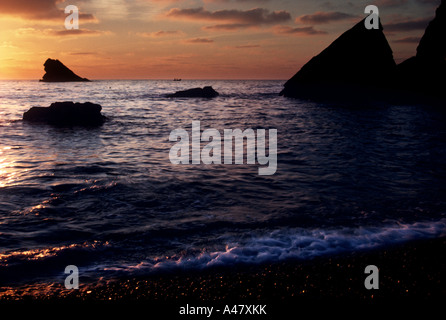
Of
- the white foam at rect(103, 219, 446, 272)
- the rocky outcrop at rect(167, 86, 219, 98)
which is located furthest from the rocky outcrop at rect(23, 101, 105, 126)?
the rocky outcrop at rect(167, 86, 219, 98)

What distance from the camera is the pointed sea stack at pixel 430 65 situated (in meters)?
37.3

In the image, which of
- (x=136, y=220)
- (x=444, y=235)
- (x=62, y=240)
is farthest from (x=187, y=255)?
(x=444, y=235)

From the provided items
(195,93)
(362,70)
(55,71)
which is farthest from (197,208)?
(55,71)

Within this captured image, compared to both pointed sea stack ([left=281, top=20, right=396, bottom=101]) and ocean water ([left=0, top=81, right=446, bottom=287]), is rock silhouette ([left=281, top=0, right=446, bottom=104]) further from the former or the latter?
ocean water ([left=0, top=81, right=446, bottom=287])

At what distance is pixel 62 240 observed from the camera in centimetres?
523

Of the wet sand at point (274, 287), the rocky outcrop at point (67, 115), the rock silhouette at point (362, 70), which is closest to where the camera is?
the wet sand at point (274, 287)

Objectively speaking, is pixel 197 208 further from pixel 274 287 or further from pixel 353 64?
pixel 353 64

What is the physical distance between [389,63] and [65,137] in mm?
46365

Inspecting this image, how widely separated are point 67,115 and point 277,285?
2273cm

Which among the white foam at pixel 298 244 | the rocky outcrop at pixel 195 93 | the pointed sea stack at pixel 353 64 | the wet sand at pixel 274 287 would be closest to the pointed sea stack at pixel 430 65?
the pointed sea stack at pixel 353 64

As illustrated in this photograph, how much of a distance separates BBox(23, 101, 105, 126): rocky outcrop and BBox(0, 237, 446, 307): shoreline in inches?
808

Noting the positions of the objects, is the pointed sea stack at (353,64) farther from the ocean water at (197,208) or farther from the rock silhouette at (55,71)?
the rock silhouette at (55,71)

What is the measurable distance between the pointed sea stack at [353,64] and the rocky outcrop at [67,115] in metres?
A: 34.7

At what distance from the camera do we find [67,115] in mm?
22281
